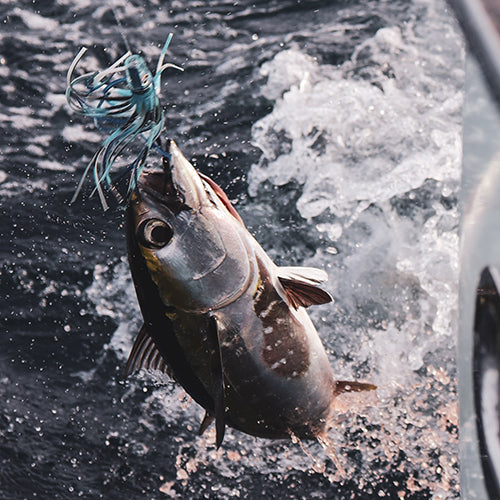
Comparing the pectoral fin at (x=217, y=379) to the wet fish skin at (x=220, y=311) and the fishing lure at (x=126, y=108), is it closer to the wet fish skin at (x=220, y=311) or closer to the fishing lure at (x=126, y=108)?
the wet fish skin at (x=220, y=311)

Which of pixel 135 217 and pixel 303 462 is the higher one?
pixel 135 217

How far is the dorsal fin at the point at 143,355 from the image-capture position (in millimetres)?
1547

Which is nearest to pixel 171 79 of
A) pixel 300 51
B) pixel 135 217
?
pixel 300 51

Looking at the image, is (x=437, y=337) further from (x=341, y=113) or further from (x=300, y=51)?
(x=300, y=51)

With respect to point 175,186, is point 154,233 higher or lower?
lower

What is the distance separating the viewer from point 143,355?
1569 mm

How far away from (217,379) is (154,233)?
1.25 ft

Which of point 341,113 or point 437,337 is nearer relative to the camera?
point 437,337

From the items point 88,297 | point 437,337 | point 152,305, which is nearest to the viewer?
point 152,305

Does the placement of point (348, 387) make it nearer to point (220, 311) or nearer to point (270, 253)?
point (220, 311)

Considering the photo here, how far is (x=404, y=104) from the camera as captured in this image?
269 cm

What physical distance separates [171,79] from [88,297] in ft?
3.65

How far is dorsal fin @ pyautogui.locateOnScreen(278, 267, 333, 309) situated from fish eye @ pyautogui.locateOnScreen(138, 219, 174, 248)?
1.06 feet

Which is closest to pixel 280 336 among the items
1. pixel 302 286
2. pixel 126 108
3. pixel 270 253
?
pixel 302 286
